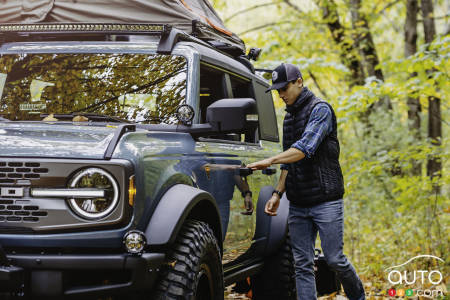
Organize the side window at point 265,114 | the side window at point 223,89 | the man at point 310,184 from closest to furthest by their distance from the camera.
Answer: the side window at point 223,89
the man at point 310,184
the side window at point 265,114

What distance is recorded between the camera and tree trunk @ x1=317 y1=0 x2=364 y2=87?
1589 centimetres

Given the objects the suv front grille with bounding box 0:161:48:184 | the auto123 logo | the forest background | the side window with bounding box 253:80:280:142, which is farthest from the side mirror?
the forest background

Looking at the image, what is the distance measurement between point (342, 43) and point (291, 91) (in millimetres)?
10784

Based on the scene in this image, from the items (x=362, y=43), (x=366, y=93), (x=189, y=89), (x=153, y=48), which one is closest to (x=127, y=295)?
(x=189, y=89)

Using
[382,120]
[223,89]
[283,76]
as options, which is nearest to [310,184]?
[283,76]

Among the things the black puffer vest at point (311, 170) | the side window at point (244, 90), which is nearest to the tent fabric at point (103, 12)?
the side window at point (244, 90)

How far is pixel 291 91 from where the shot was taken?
555cm

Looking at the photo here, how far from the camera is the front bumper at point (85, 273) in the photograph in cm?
341

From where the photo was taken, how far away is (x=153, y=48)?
500cm

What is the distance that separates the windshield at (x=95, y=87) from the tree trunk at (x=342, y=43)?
11.4 meters

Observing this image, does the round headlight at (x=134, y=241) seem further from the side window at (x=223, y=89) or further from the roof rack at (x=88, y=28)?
the roof rack at (x=88, y=28)

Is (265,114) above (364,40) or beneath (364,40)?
beneath

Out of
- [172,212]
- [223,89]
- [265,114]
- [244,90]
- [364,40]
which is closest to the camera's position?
[172,212]

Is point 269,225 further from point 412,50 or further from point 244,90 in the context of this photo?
point 412,50
